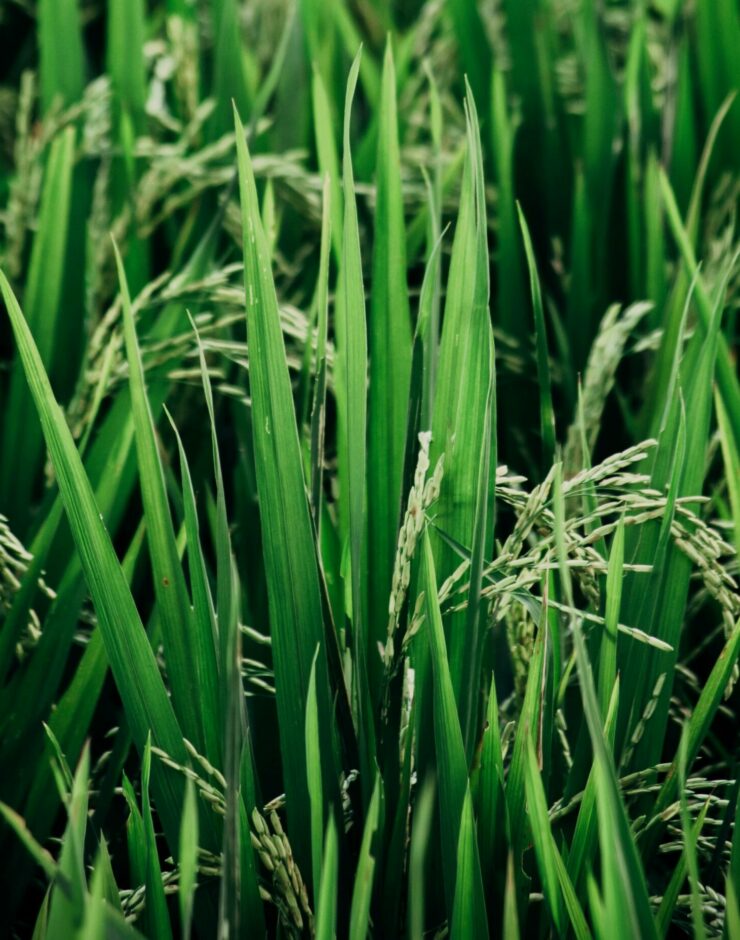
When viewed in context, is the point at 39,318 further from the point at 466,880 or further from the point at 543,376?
the point at 466,880

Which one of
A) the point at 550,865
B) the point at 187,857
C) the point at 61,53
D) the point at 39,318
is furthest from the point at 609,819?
the point at 61,53

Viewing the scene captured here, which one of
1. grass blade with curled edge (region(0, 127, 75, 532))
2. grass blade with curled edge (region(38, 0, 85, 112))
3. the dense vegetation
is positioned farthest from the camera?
grass blade with curled edge (region(38, 0, 85, 112))

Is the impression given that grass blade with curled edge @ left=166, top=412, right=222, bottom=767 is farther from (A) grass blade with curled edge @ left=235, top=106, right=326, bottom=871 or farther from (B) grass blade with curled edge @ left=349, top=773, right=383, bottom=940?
(B) grass blade with curled edge @ left=349, top=773, right=383, bottom=940

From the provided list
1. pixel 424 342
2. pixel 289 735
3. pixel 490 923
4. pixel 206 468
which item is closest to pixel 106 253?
pixel 206 468

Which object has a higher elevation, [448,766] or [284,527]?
[284,527]

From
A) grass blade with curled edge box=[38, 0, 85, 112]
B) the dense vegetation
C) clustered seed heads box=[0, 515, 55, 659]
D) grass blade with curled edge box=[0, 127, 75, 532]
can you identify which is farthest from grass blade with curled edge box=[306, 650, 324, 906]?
grass blade with curled edge box=[38, 0, 85, 112]

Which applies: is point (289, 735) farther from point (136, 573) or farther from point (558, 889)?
point (136, 573)
